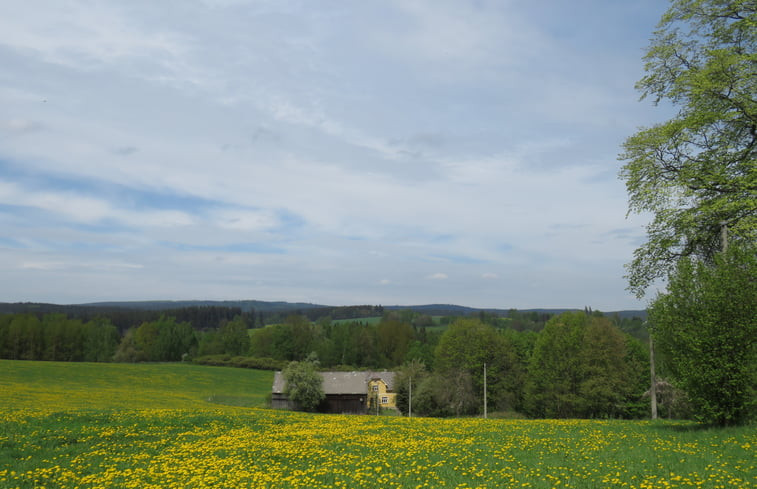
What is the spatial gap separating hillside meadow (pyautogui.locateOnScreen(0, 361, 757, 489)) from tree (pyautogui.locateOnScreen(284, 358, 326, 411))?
4199cm

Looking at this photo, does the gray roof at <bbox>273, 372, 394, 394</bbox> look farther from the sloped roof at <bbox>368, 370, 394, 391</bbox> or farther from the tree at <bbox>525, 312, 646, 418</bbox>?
the tree at <bbox>525, 312, 646, 418</bbox>

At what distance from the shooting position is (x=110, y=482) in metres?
12.5

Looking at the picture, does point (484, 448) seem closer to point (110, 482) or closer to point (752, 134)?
point (110, 482)

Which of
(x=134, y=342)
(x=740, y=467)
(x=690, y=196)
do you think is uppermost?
(x=690, y=196)

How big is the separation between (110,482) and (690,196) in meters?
21.8

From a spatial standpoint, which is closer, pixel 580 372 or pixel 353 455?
pixel 353 455

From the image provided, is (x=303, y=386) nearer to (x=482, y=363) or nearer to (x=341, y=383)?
(x=341, y=383)

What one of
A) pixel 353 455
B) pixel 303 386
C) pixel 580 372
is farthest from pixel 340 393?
pixel 353 455

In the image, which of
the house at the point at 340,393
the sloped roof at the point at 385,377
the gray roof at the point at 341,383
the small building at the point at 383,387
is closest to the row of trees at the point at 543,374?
the house at the point at 340,393

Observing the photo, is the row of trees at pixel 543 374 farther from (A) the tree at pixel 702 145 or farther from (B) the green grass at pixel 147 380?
(A) the tree at pixel 702 145

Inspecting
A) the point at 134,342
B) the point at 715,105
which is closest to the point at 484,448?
the point at 715,105

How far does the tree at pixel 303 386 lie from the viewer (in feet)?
218

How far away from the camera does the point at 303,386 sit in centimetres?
6638

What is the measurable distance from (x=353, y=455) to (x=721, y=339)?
13.5 metres
